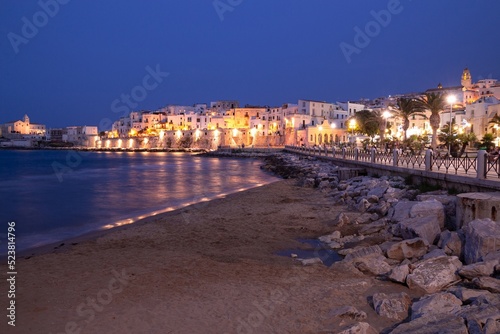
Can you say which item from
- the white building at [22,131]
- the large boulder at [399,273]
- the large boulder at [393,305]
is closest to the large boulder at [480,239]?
the large boulder at [399,273]

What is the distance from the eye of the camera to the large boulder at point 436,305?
5012mm

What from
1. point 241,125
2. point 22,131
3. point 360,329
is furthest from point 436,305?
point 22,131

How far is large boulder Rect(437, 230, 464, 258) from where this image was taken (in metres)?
7.24

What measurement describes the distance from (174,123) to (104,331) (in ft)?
382

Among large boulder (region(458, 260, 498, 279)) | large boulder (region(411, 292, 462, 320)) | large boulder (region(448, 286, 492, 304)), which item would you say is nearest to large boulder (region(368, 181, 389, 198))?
large boulder (region(458, 260, 498, 279))

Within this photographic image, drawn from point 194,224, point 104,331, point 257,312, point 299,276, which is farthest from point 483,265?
point 194,224

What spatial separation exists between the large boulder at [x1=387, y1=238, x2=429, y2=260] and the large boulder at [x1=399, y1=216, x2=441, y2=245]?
1.37 feet

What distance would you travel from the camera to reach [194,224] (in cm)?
1237

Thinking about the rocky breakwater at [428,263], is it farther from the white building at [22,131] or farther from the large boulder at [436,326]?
the white building at [22,131]

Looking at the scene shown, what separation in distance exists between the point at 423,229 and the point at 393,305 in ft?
10.3

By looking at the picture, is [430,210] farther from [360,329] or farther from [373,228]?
[360,329]

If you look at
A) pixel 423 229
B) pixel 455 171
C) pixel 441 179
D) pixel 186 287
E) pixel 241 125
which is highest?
pixel 241 125

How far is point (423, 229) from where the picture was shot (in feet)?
26.9

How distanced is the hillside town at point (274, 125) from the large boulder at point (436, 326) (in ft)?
83.0
